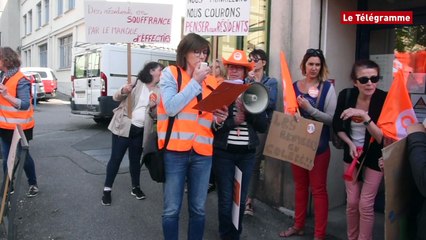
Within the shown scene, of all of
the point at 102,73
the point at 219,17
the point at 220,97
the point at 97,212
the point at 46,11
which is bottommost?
the point at 97,212

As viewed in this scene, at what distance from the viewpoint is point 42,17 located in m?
30.8

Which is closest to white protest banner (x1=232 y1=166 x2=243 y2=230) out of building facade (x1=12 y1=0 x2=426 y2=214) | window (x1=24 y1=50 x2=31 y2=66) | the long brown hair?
the long brown hair

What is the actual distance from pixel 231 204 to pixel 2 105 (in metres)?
2.85

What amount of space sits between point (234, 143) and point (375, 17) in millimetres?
2363

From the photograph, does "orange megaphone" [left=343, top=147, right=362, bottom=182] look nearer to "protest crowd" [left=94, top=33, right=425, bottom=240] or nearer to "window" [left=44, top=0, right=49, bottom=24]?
"protest crowd" [left=94, top=33, right=425, bottom=240]

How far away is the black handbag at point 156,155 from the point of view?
3.09m

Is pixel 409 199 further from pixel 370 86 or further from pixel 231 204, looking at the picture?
pixel 231 204

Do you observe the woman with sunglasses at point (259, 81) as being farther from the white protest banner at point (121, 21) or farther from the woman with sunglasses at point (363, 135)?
the white protest banner at point (121, 21)

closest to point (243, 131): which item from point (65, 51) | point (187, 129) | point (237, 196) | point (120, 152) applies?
point (237, 196)

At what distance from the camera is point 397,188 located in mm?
2322

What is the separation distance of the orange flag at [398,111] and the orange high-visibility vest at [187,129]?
51.9 inches

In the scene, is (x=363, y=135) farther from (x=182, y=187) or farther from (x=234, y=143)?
(x=182, y=187)

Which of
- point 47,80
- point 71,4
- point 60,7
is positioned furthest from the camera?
point 60,7

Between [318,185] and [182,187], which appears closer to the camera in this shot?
[182,187]
